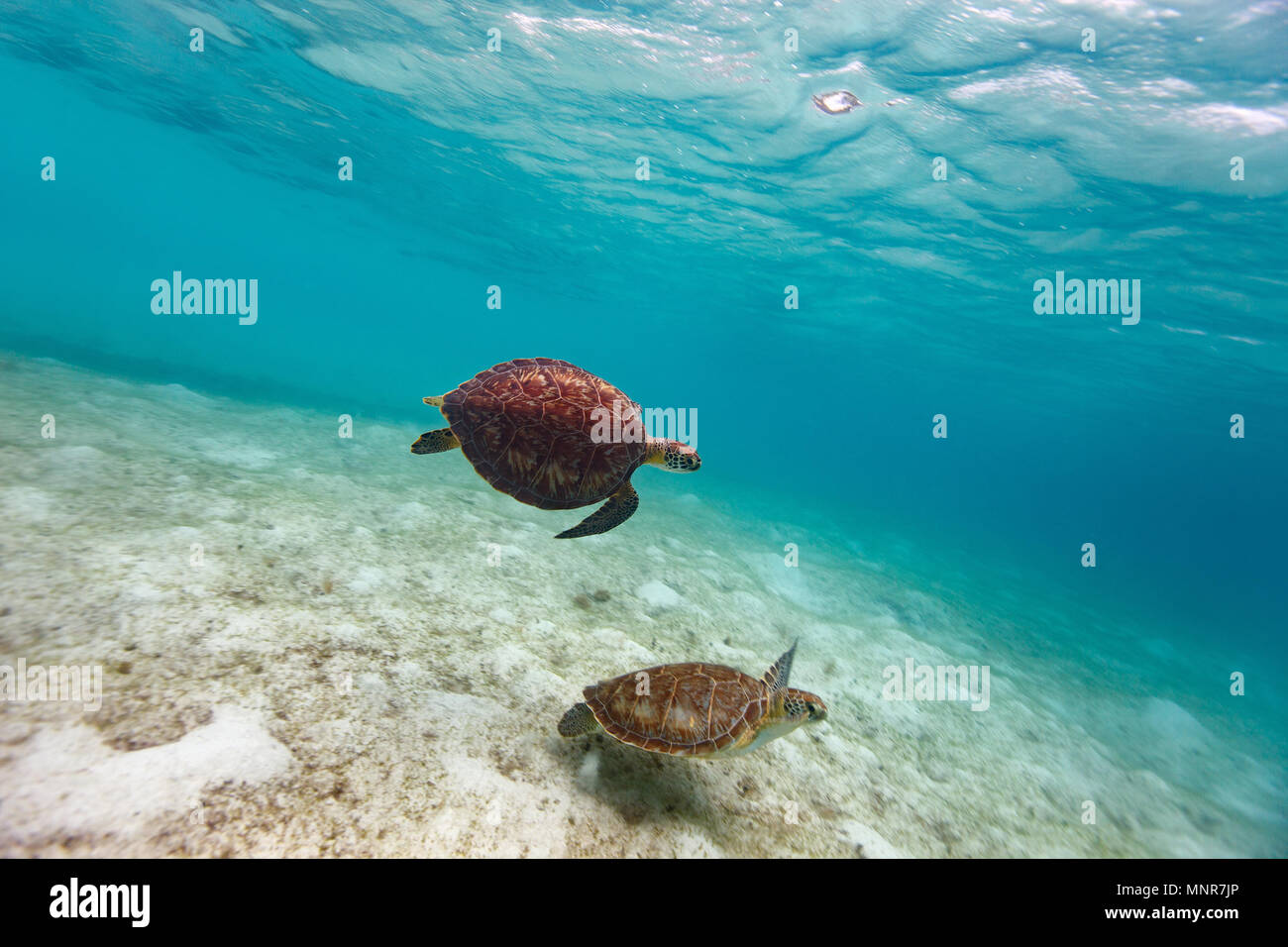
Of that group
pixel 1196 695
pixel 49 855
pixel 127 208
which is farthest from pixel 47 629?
pixel 127 208

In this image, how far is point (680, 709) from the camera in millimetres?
3389

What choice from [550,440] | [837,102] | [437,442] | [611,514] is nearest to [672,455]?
[611,514]

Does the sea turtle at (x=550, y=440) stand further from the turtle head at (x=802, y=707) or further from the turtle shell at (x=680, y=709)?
the turtle head at (x=802, y=707)

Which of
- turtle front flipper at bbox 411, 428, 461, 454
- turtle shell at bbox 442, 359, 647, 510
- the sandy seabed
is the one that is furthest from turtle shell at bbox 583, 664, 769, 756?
turtle front flipper at bbox 411, 428, 461, 454

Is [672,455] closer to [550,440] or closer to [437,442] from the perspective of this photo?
[550,440]

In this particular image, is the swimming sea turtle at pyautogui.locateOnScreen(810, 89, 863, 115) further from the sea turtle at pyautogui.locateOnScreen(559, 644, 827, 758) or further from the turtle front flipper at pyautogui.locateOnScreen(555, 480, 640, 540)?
the sea turtle at pyautogui.locateOnScreen(559, 644, 827, 758)

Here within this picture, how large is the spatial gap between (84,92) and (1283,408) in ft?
232

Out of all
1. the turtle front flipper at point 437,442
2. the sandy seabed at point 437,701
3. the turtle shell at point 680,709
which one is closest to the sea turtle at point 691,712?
the turtle shell at point 680,709

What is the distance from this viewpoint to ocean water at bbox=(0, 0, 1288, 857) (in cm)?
326

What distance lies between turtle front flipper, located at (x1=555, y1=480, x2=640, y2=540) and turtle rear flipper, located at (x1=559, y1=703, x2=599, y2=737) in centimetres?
157

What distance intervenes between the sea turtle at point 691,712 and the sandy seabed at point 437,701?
19.2 inches

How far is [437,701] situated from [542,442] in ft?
7.80

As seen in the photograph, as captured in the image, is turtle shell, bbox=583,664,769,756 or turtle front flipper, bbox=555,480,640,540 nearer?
turtle shell, bbox=583,664,769,756
